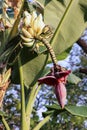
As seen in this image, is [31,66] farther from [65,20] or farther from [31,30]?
[31,30]

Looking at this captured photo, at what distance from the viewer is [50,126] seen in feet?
15.9

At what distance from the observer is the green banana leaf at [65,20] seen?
157 centimetres

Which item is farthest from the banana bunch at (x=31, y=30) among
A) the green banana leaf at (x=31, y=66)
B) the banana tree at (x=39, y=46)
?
the green banana leaf at (x=31, y=66)

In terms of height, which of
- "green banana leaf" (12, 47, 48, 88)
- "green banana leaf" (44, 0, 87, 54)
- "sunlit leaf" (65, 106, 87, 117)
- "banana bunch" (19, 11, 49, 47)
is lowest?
"sunlit leaf" (65, 106, 87, 117)

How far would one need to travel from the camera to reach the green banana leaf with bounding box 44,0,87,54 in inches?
62.0

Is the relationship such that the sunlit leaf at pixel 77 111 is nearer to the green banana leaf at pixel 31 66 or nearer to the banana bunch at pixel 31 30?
the green banana leaf at pixel 31 66

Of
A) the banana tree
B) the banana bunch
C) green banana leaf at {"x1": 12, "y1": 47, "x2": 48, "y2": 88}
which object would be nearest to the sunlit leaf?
the banana tree

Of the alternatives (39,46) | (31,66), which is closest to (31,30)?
(39,46)

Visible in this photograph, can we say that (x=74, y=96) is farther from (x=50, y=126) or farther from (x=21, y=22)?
(x=21, y=22)

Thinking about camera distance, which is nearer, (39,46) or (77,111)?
(39,46)

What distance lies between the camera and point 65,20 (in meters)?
1.62

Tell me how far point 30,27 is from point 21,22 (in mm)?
86

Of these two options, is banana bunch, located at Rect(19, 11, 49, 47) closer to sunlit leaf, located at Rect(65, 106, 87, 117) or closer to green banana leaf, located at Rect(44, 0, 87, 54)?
green banana leaf, located at Rect(44, 0, 87, 54)

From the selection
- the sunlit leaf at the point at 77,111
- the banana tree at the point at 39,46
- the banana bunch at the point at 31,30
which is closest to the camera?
the banana bunch at the point at 31,30
